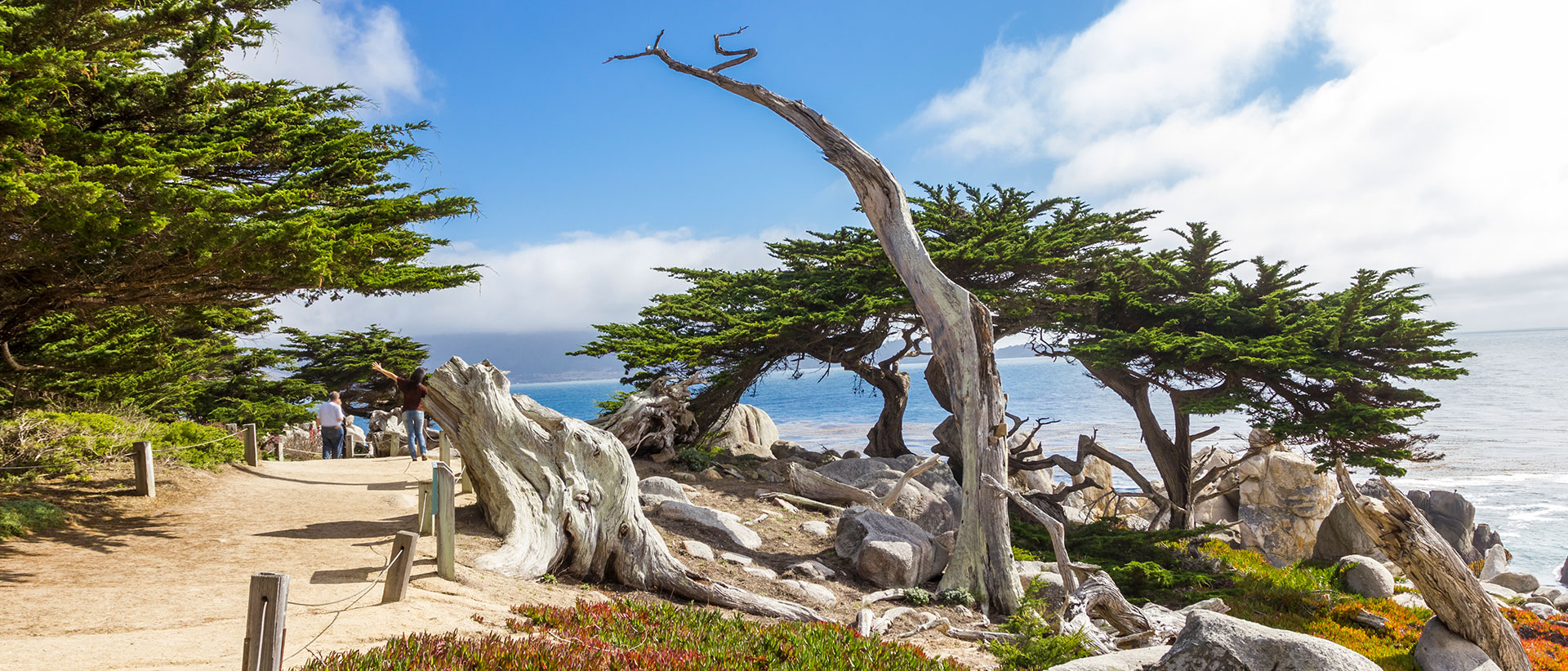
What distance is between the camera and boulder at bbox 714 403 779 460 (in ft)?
57.5

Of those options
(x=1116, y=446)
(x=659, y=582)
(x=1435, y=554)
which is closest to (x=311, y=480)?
(x=659, y=582)

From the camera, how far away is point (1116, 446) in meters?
40.9

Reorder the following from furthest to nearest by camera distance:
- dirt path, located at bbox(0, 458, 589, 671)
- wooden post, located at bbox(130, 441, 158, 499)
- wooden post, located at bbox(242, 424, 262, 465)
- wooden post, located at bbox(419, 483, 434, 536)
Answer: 1. wooden post, located at bbox(242, 424, 262, 465)
2. wooden post, located at bbox(130, 441, 158, 499)
3. wooden post, located at bbox(419, 483, 434, 536)
4. dirt path, located at bbox(0, 458, 589, 671)

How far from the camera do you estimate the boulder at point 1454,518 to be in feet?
64.4

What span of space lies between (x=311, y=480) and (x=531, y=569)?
23.0 ft

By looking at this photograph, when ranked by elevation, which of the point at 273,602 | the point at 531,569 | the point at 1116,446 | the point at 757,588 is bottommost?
the point at 1116,446

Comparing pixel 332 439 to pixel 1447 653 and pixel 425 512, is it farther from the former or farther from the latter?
pixel 1447 653

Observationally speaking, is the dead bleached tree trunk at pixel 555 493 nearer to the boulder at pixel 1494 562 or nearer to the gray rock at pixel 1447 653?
the gray rock at pixel 1447 653

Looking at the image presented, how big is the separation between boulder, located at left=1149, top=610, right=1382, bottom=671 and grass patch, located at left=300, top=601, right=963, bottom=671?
155 centimetres

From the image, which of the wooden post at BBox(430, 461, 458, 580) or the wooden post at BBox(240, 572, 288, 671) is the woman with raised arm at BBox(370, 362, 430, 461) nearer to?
the wooden post at BBox(430, 461, 458, 580)

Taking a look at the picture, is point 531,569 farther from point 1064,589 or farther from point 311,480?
point 311,480

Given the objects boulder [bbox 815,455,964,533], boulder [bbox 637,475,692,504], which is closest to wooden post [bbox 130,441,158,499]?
boulder [bbox 637,475,692,504]

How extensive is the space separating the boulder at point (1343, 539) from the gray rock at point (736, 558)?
45.9ft

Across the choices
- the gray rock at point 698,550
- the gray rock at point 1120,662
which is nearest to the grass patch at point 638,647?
the gray rock at point 1120,662
